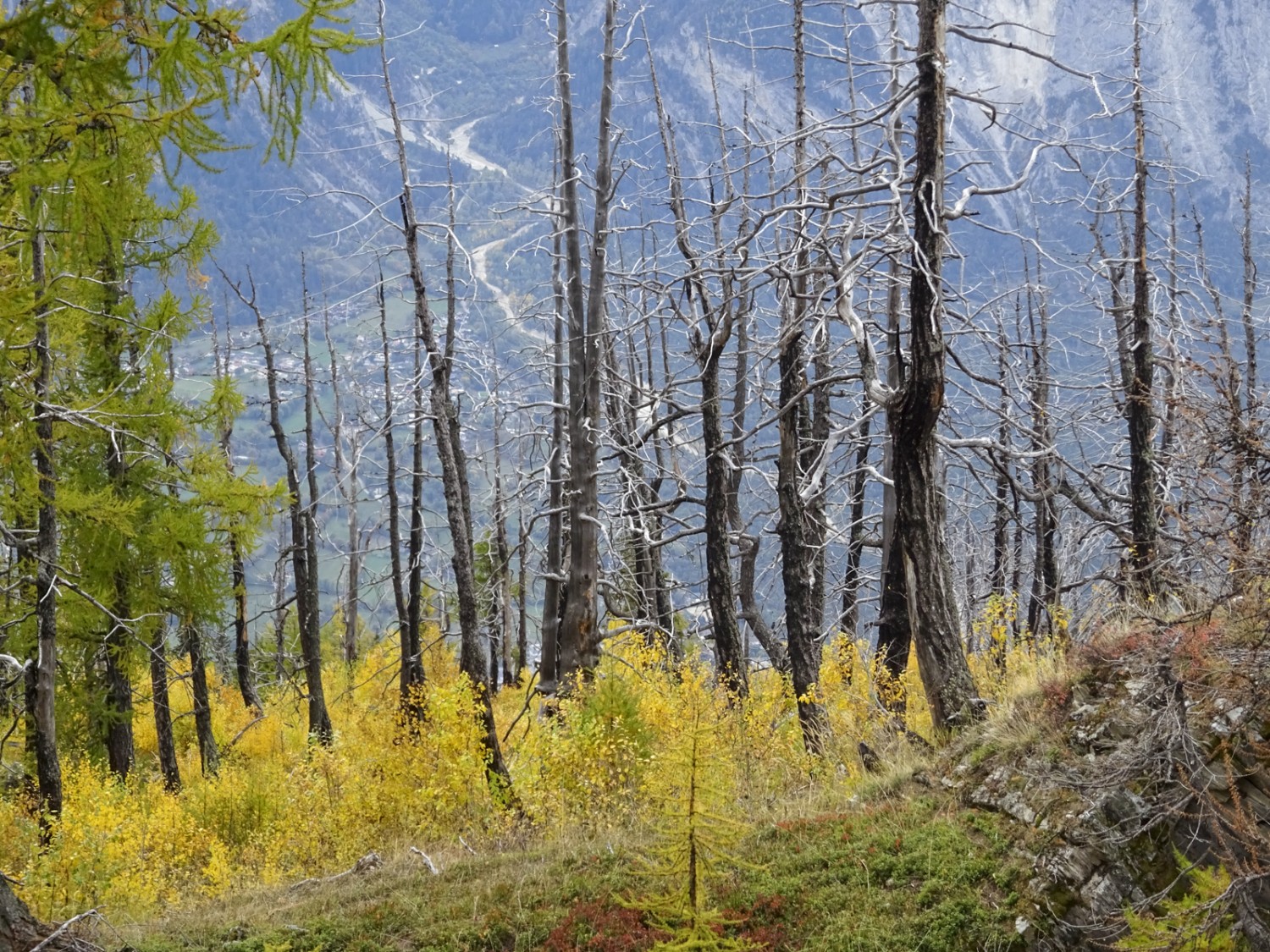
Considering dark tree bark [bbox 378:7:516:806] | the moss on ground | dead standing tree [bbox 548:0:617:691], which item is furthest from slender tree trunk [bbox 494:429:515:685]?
the moss on ground

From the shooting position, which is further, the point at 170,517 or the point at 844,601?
the point at 844,601

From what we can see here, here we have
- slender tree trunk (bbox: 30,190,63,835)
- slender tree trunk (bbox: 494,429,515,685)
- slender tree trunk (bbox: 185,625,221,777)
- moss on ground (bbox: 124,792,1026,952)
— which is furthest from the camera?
slender tree trunk (bbox: 185,625,221,777)

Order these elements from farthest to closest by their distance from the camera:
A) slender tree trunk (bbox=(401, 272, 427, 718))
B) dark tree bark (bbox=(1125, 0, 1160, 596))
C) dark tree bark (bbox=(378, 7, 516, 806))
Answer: slender tree trunk (bbox=(401, 272, 427, 718)), dark tree bark (bbox=(1125, 0, 1160, 596)), dark tree bark (bbox=(378, 7, 516, 806))

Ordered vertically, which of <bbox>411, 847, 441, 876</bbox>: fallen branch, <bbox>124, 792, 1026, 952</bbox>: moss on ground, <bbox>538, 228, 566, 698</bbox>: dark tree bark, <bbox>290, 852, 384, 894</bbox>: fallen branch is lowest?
<bbox>290, 852, 384, 894</bbox>: fallen branch

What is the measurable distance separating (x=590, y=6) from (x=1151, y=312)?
155409mm

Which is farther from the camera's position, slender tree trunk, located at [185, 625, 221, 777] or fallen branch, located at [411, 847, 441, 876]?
slender tree trunk, located at [185, 625, 221, 777]

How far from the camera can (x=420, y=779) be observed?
1164 cm

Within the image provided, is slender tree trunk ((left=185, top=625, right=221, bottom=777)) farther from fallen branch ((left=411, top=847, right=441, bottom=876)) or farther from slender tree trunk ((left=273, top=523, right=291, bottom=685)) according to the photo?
fallen branch ((left=411, top=847, right=441, bottom=876))

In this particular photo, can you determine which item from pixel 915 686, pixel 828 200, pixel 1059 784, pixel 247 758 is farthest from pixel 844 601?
pixel 247 758

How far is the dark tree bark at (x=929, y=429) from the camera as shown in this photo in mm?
7746

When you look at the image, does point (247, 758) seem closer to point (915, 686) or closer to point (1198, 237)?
point (915, 686)

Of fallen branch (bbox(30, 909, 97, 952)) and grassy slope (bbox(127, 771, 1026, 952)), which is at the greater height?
fallen branch (bbox(30, 909, 97, 952))

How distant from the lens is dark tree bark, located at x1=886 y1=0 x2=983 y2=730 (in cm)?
775

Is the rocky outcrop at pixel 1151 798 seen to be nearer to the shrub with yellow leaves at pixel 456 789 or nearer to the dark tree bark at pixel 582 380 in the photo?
the shrub with yellow leaves at pixel 456 789
